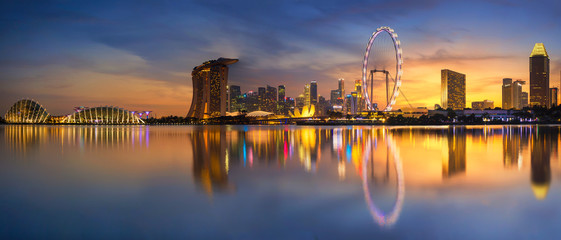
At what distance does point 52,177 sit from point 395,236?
1163cm

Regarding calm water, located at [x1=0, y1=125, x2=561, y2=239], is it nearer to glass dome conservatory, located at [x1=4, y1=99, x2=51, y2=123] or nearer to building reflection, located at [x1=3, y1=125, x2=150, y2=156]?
building reflection, located at [x1=3, y1=125, x2=150, y2=156]

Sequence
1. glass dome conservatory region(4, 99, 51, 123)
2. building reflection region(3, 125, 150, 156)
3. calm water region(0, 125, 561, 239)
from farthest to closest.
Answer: glass dome conservatory region(4, 99, 51, 123) < building reflection region(3, 125, 150, 156) < calm water region(0, 125, 561, 239)

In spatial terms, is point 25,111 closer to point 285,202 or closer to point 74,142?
point 74,142

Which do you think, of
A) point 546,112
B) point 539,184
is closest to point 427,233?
point 539,184

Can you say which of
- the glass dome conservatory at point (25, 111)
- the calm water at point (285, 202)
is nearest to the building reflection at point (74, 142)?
the calm water at point (285, 202)

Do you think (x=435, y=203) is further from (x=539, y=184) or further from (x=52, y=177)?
(x=52, y=177)

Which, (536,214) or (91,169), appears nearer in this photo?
(536,214)

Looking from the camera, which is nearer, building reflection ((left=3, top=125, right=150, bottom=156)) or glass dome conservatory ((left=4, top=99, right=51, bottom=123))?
building reflection ((left=3, top=125, right=150, bottom=156))

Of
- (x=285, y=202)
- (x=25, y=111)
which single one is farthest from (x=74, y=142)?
(x=25, y=111)

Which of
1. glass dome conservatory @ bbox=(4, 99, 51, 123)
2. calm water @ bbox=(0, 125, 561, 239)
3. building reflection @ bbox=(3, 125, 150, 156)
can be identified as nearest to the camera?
calm water @ bbox=(0, 125, 561, 239)

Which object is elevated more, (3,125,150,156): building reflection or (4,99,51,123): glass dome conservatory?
(4,99,51,123): glass dome conservatory

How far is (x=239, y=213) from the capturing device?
7078 millimetres

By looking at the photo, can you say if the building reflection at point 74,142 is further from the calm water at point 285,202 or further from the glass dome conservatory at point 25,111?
the glass dome conservatory at point 25,111

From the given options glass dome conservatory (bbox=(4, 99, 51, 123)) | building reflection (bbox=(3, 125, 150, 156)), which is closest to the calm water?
building reflection (bbox=(3, 125, 150, 156))
